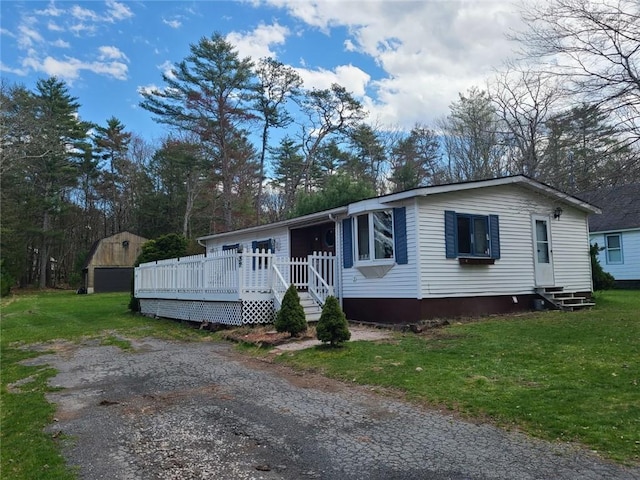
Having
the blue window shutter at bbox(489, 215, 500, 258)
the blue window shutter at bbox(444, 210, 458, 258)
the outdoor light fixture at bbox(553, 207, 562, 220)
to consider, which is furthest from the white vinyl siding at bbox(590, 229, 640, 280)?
the blue window shutter at bbox(444, 210, 458, 258)

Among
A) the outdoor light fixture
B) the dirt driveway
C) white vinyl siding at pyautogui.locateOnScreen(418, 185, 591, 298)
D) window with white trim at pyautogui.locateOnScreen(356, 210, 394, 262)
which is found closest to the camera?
the dirt driveway

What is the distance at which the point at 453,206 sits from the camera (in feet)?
36.6

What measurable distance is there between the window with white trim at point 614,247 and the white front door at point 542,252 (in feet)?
34.9

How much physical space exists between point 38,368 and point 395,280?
734 cm

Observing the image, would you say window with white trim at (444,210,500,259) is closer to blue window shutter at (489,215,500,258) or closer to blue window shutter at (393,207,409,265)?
blue window shutter at (489,215,500,258)

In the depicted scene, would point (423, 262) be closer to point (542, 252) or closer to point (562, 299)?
point (542, 252)

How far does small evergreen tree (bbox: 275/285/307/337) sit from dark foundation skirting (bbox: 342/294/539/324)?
2.80 meters

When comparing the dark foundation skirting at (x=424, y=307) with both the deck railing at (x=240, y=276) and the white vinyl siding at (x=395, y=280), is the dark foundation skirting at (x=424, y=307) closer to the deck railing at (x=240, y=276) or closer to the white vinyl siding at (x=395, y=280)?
the white vinyl siding at (x=395, y=280)

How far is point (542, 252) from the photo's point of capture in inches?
507

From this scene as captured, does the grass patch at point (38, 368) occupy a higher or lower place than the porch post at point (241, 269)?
lower

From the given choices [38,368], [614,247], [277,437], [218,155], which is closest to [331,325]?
[277,437]

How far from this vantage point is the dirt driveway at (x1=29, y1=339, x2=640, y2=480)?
3.27 metres

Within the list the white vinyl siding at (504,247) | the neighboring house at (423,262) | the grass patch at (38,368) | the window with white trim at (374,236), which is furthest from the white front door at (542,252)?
the grass patch at (38,368)

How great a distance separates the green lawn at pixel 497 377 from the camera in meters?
3.88
